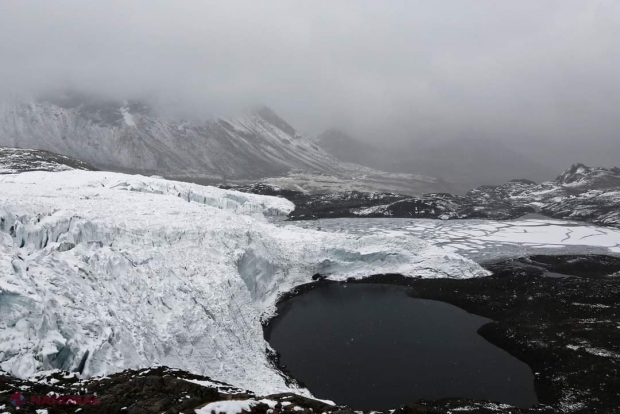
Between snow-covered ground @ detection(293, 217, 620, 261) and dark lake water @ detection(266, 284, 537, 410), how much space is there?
73.2 feet

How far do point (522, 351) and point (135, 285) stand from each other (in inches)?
1195

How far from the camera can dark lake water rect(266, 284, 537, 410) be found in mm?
26672

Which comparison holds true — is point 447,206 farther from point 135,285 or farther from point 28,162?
point 28,162

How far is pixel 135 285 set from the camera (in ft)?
83.4

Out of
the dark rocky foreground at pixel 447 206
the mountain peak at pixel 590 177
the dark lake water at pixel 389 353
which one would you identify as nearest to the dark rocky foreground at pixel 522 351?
the dark lake water at pixel 389 353

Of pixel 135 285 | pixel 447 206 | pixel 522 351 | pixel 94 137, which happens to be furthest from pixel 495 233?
pixel 94 137

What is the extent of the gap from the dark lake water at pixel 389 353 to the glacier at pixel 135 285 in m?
2.59

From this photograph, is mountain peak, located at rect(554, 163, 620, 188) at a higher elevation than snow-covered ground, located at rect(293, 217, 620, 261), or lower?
higher

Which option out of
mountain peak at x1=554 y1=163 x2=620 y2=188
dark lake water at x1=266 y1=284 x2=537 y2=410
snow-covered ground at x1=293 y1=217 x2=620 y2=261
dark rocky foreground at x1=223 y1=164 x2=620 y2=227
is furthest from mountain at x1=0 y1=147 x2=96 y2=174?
mountain peak at x1=554 y1=163 x2=620 y2=188

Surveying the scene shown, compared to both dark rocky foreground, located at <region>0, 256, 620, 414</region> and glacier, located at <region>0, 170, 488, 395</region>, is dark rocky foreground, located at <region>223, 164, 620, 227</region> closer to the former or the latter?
dark rocky foreground, located at <region>0, 256, 620, 414</region>

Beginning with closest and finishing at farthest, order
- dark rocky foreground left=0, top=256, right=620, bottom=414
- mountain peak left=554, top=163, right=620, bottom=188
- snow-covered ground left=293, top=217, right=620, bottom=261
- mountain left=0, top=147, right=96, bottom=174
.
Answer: dark rocky foreground left=0, top=256, right=620, bottom=414, snow-covered ground left=293, top=217, right=620, bottom=261, mountain left=0, top=147, right=96, bottom=174, mountain peak left=554, top=163, right=620, bottom=188

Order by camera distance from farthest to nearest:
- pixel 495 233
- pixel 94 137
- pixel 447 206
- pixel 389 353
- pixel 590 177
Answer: pixel 94 137
pixel 590 177
pixel 447 206
pixel 495 233
pixel 389 353

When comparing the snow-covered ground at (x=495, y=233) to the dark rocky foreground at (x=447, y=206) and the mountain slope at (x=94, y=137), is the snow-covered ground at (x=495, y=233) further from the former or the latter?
the mountain slope at (x=94, y=137)

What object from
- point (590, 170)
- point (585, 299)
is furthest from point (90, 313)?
point (590, 170)
